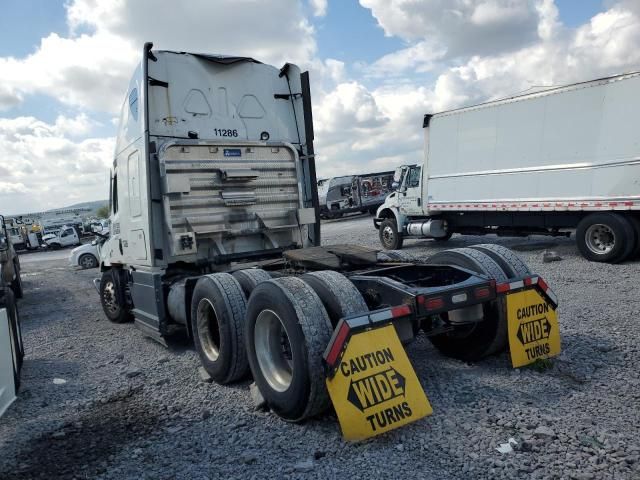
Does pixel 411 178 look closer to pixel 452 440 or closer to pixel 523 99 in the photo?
pixel 523 99

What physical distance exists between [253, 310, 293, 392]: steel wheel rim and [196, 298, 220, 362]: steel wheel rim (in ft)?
3.34

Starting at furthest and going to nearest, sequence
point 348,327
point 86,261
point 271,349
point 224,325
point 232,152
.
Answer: point 86,261
point 232,152
point 224,325
point 271,349
point 348,327

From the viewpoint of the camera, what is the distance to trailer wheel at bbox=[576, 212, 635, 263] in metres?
9.77

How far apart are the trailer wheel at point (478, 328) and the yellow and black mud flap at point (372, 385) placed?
1.27 m

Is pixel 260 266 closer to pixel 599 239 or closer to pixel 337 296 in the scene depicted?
pixel 337 296

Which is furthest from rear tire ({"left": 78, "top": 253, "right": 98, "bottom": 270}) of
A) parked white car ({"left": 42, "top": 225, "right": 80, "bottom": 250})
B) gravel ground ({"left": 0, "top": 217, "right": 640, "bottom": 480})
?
parked white car ({"left": 42, "top": 225, "right": 80, "bottom": 250})

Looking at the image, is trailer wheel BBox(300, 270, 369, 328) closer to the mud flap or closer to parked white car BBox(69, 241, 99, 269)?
the mud flap

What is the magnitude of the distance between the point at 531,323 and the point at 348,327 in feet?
6.42

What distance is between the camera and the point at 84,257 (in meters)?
18.9

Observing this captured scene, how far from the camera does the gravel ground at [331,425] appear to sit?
10.3ft

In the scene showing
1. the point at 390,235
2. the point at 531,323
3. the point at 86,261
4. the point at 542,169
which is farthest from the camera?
the point at 86,261

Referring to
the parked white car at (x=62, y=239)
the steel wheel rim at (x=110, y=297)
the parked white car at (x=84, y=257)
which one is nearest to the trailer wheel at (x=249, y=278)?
the steel wheel rim at (x=110, y=297)

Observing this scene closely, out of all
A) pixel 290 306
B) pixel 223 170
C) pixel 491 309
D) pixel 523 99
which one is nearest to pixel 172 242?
pixel 223 170

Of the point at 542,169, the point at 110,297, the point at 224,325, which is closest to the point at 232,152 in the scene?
the point at 224,325
